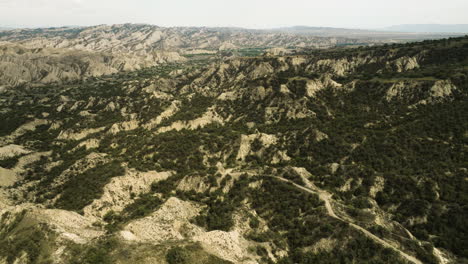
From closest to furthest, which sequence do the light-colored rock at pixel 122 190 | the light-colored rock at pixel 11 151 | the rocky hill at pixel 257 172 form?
the rocky hill at pixel 257 172, the light-colored rock at pixel 122 190, the light-colored rock at pixel 11 151

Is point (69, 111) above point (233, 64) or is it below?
below

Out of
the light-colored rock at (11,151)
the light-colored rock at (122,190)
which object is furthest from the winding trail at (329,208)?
the light-colored rock at (11,151)

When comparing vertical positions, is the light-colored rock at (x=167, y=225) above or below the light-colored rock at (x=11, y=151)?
above

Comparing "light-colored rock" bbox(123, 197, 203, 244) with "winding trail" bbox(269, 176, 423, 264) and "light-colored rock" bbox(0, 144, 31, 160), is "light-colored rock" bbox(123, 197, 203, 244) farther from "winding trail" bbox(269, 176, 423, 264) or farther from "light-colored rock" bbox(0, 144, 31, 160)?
"light-colored rock" bbox(0, 144, 31, 160)

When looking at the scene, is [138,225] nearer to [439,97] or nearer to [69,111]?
[439,97]

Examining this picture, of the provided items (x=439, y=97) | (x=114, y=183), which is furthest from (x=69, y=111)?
(x=439, y=97)

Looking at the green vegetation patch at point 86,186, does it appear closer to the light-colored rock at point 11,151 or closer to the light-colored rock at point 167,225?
the light-colored rock at point 167,225

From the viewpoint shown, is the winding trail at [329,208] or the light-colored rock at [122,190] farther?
the light-colored rock at [122,190]

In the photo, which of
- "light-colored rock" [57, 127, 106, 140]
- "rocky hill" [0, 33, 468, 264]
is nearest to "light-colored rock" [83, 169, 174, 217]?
"rocky hill" [0, 33, 468, 264]

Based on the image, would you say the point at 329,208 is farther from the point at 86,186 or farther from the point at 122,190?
the point at 86,186
